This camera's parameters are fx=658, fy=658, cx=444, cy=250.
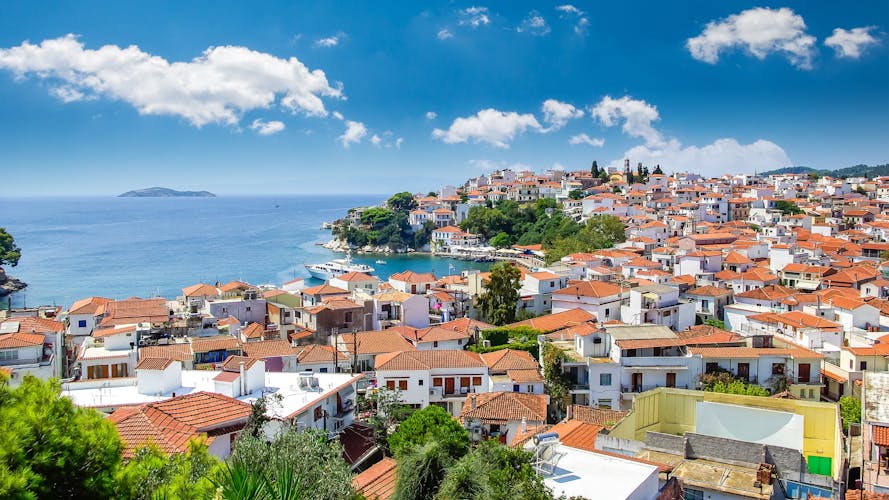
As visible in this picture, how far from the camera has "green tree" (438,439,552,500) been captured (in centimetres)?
632

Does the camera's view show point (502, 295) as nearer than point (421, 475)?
No

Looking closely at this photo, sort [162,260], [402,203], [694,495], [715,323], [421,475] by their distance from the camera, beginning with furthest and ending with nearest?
[402,203] → [162,260] → [715,323] → [694,495] → [421,475]

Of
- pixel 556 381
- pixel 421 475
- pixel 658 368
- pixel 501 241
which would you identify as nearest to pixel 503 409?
pixel 556 381

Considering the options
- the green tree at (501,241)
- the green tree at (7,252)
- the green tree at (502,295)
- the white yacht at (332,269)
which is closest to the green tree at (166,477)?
the green tree at (502,295)

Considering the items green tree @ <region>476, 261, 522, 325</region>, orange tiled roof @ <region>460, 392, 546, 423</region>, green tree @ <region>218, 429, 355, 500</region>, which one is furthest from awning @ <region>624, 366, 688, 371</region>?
green tree @ <region>218, 429, 355, 500</region>

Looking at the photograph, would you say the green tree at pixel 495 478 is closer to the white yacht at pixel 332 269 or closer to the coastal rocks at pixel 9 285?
the white yacht at pixel 332 269

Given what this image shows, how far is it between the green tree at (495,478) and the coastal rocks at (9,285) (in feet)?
158

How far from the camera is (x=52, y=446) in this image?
4.44m

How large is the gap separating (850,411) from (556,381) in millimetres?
6533

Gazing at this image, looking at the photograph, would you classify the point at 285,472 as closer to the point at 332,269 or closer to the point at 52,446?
the point at 52,446

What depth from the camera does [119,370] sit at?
16.1 m

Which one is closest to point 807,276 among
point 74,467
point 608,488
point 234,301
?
point 234,301

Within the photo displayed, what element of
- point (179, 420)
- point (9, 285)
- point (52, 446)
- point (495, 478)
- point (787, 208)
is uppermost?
point (787, 208)

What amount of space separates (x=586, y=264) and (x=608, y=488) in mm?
28937
